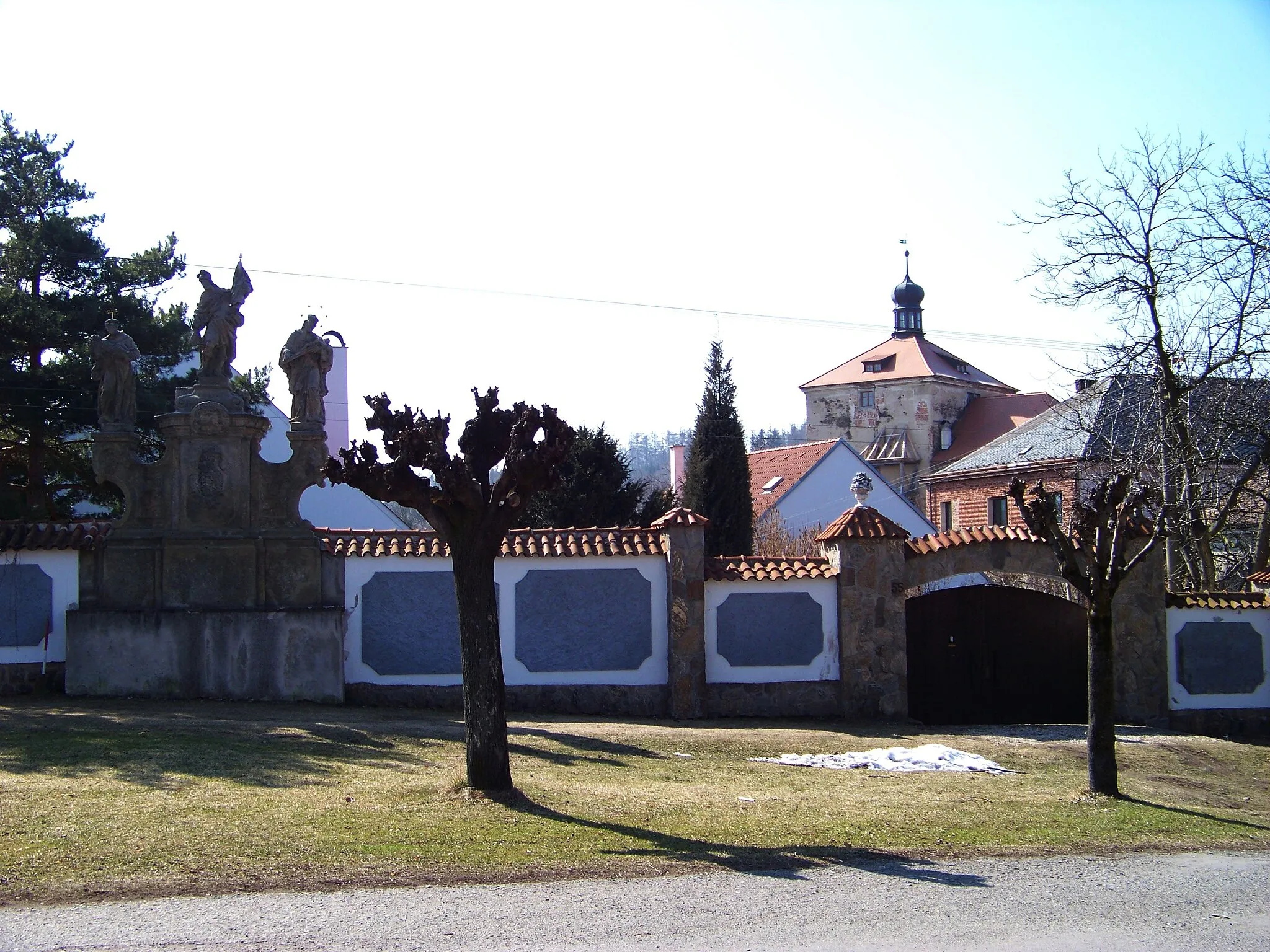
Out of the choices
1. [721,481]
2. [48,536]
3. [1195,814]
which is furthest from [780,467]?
[1195,814]

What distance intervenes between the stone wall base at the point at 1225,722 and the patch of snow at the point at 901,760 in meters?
5.64

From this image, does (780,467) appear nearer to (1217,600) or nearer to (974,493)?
(974,493)

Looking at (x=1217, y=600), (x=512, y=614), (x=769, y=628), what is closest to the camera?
(x=512, y=614)

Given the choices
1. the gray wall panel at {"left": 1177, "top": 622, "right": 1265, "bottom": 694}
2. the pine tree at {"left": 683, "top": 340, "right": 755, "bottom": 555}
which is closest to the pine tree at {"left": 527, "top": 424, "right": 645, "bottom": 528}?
the pine tree at {"left": 683, "top": 340, "right": 755, "bottom": 555}

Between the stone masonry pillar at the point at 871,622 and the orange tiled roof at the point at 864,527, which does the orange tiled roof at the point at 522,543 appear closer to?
the orange tiled roof at the point at 864,527

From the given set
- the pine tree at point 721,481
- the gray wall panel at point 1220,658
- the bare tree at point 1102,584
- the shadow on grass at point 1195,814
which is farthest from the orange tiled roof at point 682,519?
the pine tree at point 721,481

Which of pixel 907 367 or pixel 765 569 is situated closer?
pixel 765 569

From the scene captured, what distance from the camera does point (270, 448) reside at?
3378cm

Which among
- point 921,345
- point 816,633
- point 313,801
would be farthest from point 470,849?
point 921,345

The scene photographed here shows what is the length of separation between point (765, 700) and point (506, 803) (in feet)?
28.2

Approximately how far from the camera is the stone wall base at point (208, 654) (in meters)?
17.0

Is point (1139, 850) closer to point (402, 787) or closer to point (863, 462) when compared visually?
point (402, 787)

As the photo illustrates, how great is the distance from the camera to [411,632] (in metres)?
17.7

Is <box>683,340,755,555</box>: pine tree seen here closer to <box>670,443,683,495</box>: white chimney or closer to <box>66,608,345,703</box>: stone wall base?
<box>670,443,683,495</box>: white chimney
